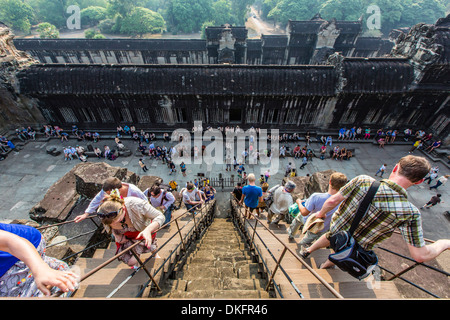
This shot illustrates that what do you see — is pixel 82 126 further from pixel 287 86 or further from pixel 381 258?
pixel 381 258

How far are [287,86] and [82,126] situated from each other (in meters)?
17.3

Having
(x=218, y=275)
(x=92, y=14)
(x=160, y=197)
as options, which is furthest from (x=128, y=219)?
(x=92, y=14)

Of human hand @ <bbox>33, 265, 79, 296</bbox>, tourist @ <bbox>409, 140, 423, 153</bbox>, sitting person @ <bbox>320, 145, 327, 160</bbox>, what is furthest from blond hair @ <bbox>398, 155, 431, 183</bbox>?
tourist @ <bbox>409, 140, 423, 153</bbox>

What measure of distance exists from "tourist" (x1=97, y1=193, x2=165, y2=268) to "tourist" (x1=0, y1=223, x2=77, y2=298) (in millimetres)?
845

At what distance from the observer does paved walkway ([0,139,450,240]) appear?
11.2 metres

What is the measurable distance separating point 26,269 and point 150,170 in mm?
11963

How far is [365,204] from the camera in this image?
284 centimetres

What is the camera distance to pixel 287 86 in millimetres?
14648

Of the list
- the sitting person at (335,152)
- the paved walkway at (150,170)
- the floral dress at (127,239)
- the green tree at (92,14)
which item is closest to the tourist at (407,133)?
the paved walkway at (150,170)

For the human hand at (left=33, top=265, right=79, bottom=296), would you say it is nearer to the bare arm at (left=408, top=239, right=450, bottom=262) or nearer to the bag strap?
the bag strap

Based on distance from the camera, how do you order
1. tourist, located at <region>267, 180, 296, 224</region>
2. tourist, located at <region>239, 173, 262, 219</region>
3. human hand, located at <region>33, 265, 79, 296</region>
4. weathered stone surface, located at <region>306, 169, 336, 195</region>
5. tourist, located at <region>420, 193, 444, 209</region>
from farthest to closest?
tourist, located at <region>420, 193, 444, 209</region> → weathered stone surface, located at <region>306, 169, 336, 195</region> → tourist, located at <region>239, 173, 262, 219</region> → tourist, located at <region>267, 180, 296, 224</region> → human hand, located at <region>33, 265, 79, 296</region>

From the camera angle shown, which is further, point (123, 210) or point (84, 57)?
point (84, 57)
